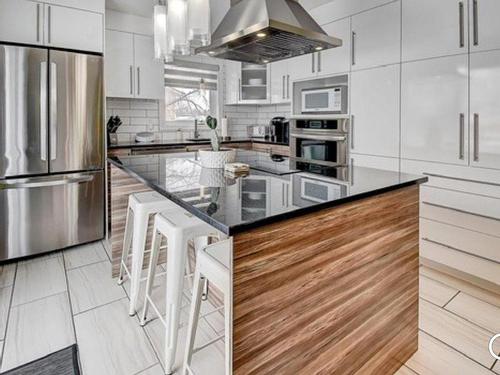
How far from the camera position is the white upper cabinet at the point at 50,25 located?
2.81 meters

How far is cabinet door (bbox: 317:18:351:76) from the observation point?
3.34 m

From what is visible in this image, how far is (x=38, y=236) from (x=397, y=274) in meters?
2.92

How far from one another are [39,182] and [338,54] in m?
3.07

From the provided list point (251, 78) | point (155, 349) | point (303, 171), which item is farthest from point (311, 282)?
point (251, 78)


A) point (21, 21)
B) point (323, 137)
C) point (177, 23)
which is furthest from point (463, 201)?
point (21, 21)

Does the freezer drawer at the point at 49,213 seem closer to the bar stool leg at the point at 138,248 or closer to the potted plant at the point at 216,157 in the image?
the bar stool leg at the point at 138,248

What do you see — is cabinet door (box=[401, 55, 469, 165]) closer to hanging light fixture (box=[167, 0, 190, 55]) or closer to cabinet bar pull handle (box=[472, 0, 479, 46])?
cabinet bar pull handle (box=[472, 0, 479, 46])

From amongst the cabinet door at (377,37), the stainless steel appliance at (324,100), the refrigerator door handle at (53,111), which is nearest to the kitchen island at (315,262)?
A: the refrigerator door handle at (53,111)

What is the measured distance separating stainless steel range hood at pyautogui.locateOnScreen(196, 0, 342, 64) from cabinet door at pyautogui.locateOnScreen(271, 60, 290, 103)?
188 centimetres

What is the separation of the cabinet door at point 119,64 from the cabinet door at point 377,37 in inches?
99.2

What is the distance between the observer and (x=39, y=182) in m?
2.93

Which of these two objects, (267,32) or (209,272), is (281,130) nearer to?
(267,32)

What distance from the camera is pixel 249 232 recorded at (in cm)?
99

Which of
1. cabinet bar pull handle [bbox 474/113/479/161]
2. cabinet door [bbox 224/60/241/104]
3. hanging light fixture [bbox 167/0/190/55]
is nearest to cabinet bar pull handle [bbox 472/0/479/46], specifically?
cabinet bar pull handle [bbox 474/113/479/161]
